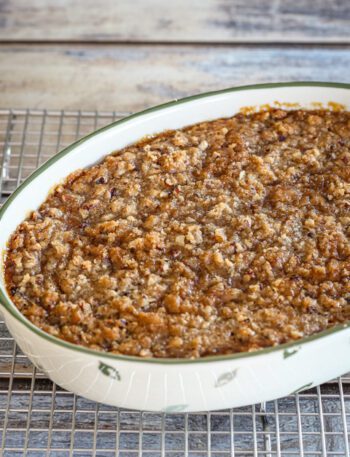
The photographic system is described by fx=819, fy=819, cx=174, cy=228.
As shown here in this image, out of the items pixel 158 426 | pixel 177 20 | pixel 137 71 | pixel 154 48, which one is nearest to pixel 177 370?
pixel 158 426

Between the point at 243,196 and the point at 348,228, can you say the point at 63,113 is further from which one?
the point at 348,228

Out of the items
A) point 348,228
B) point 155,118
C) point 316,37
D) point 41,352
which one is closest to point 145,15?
point 316,37

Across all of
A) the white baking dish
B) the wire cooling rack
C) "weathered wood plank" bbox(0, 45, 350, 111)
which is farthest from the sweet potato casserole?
"weathered wood plank" bbox(0, 45, 350, 111)

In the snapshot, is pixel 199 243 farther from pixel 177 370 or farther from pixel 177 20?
pixel 177 20

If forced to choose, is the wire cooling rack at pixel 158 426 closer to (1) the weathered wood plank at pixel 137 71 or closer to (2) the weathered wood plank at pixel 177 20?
(1) the weathered wood plank at pixel 137 71

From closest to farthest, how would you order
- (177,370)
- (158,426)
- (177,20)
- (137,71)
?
(177,370), (158,426), (137,71), (177,20)

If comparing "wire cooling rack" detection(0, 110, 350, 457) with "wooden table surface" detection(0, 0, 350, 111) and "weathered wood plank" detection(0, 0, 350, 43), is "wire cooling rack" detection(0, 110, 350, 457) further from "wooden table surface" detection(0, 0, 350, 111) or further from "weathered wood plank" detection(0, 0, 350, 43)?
"weathered wood plank" detection(0, 0, 350, 43)

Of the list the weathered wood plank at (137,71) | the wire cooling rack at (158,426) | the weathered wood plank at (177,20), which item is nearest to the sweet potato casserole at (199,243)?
the wire cooling rack at (158,426)
